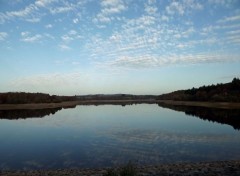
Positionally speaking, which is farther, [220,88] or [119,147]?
[220,88]

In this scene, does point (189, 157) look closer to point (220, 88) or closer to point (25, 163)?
point (25, 163)

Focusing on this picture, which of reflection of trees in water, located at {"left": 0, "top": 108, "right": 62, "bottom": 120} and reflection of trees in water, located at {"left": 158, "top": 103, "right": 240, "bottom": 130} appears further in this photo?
reflection of trees in water, located at {"left": 0, "top": 108, "right": 62, "bottom": 120}

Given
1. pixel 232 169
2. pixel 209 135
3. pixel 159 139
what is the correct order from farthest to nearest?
1. pixel 209 135
2. pixel 159 139
3. pixel 232 169

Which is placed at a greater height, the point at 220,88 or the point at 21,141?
the point at 220,88

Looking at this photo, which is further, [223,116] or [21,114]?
[21,114]

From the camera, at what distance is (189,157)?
2417 centimetres

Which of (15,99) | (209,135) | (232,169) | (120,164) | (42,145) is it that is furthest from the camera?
(15,99)

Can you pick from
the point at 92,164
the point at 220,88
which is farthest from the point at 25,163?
the point at 220,88

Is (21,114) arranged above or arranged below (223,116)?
above

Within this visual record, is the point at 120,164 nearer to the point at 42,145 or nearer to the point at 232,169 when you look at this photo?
the point at 232,169

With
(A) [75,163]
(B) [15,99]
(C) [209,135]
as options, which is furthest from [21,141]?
(B) [15,99]

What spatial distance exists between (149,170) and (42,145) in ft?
56.1

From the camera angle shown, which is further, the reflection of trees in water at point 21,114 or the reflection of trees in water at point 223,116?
the reflection of trees in water at point 21,114

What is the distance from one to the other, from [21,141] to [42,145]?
488 cm
